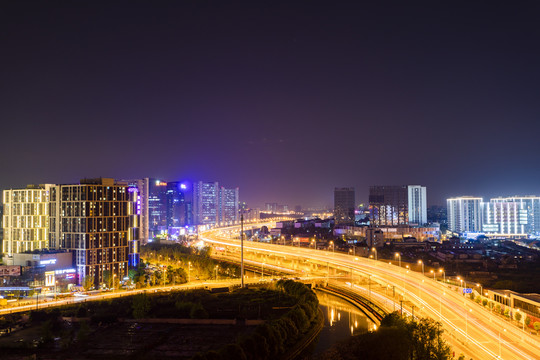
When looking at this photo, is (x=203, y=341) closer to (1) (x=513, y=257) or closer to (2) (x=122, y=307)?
(2) (x=122, y=307)

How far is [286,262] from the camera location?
1023 inches

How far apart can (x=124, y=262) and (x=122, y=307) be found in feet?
20.1

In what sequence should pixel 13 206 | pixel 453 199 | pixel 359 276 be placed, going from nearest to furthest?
pixel 359 276, pixel 13 206, pixel 453 199

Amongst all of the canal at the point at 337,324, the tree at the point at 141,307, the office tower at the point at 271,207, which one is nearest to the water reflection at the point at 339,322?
the canal at the point at 337,324

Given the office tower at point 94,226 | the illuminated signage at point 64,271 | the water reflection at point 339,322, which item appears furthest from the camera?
the office tower at point 94,226

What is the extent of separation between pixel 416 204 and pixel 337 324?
39.7m

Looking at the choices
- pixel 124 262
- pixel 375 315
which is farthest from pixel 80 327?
pixel 375 315

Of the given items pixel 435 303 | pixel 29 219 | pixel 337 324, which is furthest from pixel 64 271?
pixel 435 303

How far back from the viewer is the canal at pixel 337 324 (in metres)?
12.0

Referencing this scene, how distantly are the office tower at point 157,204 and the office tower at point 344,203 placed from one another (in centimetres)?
2414

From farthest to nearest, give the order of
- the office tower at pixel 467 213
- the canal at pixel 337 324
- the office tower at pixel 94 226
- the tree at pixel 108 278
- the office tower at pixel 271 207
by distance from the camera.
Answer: the office tower at pixel 271 207 → the office tower at pixel 467 213 → the office tower at pixel 94 226 → the tree at pixel 108 278 → the canal at pixel 337 324

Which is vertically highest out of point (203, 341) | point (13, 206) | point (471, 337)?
point (13, 206)

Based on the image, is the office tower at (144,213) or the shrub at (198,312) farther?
the office tower at (144,213)

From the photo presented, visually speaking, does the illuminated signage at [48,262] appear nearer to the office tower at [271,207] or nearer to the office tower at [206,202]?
the office tower at [206,202]
